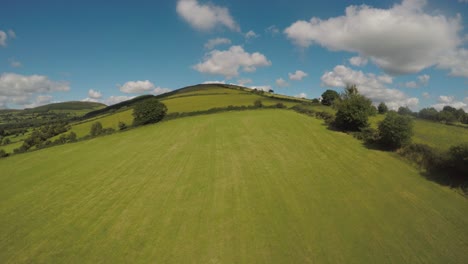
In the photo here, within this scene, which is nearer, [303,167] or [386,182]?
[386,182]

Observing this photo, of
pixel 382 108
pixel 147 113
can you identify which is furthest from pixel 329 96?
pixel 147 113

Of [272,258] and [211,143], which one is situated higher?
[211,143]

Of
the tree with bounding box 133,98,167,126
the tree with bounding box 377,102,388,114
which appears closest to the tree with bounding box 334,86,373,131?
the tree with bounding box 377,102,388,114

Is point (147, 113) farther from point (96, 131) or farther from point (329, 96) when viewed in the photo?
point (329, 96)

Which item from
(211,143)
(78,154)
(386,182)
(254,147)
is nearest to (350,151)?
(386,182)

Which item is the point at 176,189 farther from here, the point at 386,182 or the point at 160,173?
the point at 386,182
